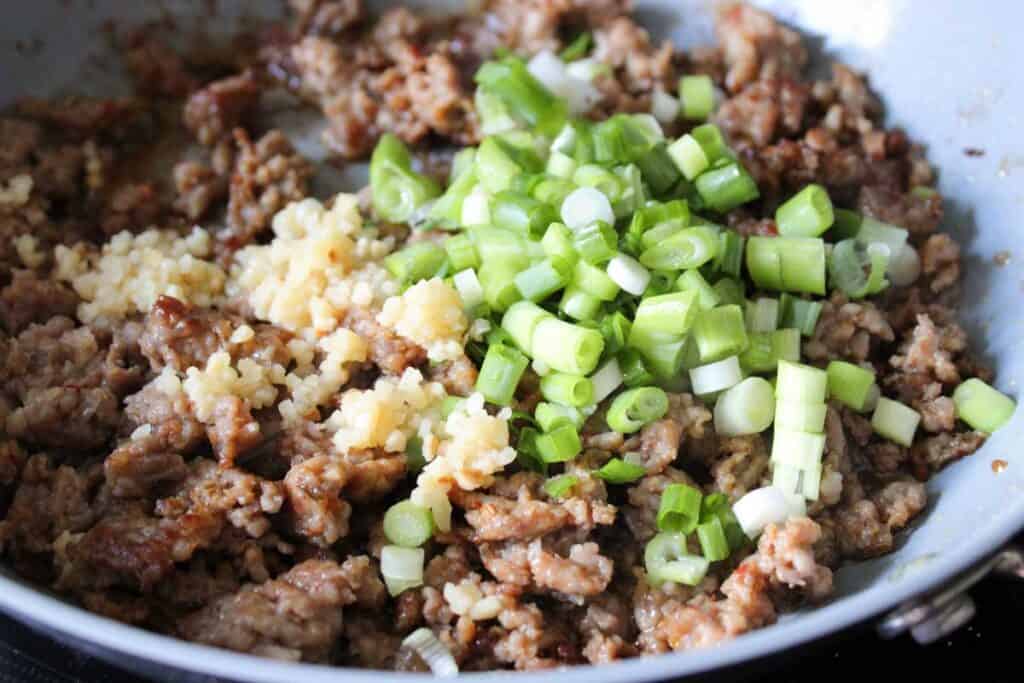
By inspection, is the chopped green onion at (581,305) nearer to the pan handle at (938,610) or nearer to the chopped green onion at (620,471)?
the chopped green onion at (620,471)

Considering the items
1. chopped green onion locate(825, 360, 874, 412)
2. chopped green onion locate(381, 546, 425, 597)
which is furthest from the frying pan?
chopped green onion locate(381, 546, 425, 597)

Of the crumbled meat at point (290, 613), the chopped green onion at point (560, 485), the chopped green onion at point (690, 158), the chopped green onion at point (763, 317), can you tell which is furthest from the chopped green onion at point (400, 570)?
the chopped green onion at point (690, 158)

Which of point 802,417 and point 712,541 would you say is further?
point 802,417

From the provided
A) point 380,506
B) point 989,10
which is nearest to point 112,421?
point 380,506

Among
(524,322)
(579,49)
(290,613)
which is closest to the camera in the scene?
(290,613)

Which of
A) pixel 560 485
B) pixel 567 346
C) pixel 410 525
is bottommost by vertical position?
pixel 410 525

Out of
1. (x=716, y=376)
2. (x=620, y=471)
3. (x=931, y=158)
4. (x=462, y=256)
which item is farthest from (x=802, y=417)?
(x=931, y=158)

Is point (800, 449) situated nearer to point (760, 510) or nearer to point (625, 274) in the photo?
point (760, 510)
